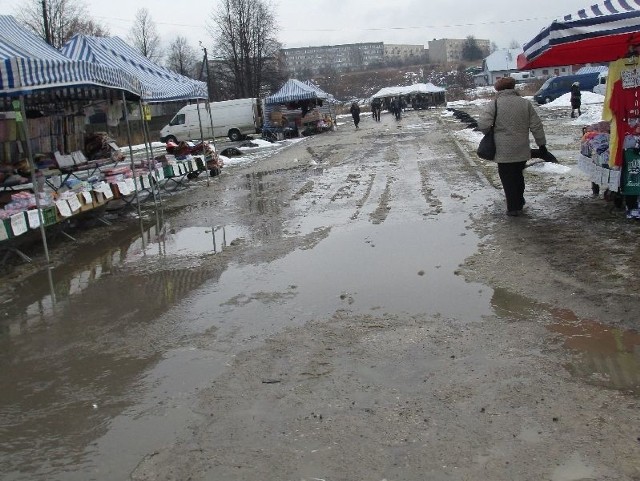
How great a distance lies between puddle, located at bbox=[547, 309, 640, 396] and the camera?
13.1 ft

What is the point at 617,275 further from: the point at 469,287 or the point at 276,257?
the point at 276,257

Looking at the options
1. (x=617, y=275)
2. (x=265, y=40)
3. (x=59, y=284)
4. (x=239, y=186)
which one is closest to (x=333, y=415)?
(x=617, y=275)

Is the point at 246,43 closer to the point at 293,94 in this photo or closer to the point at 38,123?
the point at 293,94

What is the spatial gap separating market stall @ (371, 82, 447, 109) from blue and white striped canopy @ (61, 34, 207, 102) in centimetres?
4108

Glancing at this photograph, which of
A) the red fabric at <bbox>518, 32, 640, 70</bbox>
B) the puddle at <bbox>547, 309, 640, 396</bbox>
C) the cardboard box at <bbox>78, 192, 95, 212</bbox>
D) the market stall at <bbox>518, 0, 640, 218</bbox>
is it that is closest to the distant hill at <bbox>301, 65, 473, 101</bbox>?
the red fabric at <bbox>518, 32, 640, 70</bbox>

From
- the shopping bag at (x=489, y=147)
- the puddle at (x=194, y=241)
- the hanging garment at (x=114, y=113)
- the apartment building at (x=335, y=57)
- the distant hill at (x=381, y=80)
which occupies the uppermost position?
the apartment building at (x=335, y=57)

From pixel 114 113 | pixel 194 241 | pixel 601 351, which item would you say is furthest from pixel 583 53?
pixel 114 113

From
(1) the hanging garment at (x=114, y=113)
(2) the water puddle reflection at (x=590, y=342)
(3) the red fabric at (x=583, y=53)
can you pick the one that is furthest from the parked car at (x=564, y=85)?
(2) the water puddle reflection at (x=590, y=342)

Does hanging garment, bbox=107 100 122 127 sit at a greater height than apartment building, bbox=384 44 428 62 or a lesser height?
lesser

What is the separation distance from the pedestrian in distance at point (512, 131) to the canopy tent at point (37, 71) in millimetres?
5815

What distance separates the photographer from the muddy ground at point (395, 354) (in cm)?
336

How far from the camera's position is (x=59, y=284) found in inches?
298

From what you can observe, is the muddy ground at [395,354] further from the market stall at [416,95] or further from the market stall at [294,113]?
the market stall at [416,95]

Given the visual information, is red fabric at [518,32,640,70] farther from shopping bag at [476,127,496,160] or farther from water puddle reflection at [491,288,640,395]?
water puddle reflection at [491,288,640,395]
